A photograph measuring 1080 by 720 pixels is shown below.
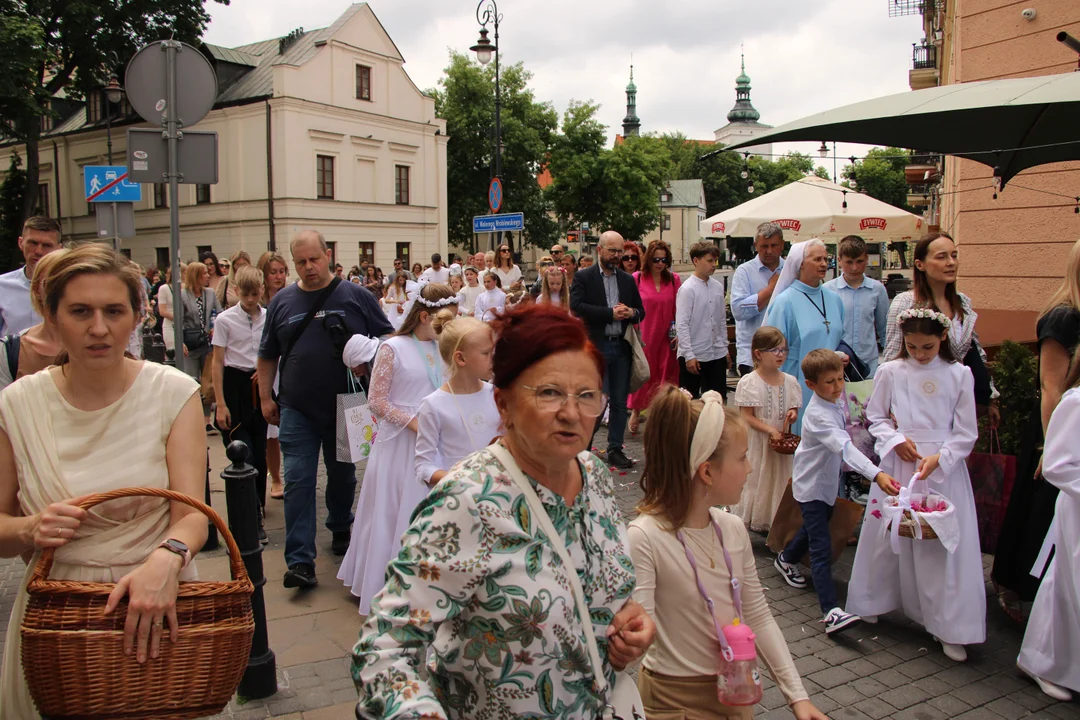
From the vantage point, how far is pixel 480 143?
53.3 m

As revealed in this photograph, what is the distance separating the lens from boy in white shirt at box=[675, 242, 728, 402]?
8.55 m

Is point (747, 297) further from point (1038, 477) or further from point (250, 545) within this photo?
point (250, 545)

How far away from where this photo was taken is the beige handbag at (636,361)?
870 centimetres

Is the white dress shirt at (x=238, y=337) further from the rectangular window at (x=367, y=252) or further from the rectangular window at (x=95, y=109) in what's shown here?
the rectangular window at (x=95, y=109)

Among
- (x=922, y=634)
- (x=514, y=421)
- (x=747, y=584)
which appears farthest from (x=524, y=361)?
(x=922, y=634)

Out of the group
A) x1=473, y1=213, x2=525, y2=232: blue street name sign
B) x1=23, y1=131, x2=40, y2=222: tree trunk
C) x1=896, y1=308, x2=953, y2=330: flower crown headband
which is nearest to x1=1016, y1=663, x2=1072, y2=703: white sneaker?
x1=896, y1=308, x2=953, y2=330: flower crown headband

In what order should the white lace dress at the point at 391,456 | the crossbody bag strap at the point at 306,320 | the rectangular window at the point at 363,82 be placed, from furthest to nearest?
the rectangular window at the point at 363,82 → the crossbody bag strap at the point at 306,320 → the white lace dress at the point at 391,456

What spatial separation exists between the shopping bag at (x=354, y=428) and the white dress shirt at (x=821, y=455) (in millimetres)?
2664

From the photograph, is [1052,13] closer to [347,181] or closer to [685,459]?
[685,459]

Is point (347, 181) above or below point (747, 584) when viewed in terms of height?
above

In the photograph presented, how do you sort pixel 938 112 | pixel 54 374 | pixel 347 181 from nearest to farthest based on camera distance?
pixel 54 374, pixel 938 112, pixel 347 181

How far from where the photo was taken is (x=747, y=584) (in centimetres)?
277

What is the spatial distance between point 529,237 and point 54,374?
179ft

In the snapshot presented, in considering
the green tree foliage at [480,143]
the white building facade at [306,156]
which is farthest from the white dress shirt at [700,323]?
the green tree foliage at [480,143]
